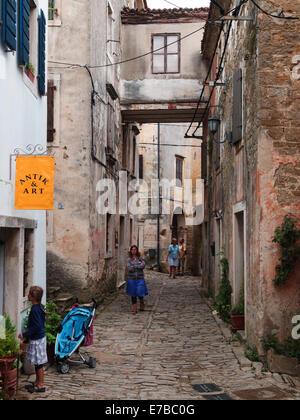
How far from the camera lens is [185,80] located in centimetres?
1855

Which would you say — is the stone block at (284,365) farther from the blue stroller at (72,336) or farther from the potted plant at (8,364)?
the potted plant at (8,364)

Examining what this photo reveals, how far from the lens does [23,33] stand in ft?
25.1

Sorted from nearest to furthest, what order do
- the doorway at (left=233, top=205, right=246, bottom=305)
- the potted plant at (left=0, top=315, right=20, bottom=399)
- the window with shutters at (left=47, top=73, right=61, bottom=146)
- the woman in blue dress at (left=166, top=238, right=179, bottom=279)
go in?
the potted plant at (left=0, top=315, right=20, bottom=399) < the doorway at (left=233, top=205, right=246, bottom=305) < the window with shutters at (left=47, top=73, right=61, bottom=146) < the woman in blue dress at (left=166, top=238, right=179, bottom=279)

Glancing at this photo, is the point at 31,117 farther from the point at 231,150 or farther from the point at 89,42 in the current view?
the point at 89,42

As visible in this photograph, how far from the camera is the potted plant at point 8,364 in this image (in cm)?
589

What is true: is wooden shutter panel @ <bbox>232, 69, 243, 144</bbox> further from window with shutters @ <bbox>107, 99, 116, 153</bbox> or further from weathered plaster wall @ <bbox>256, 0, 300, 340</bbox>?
window with shutters @ <bbox>107, 99, 116, 153</bbox>

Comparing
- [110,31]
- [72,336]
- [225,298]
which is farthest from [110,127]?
[72,336]

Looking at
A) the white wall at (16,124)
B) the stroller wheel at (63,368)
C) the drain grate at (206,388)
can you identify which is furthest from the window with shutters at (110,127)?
the drain grate at (206,388)

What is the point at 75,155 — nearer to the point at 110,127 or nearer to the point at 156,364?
the point at 110,127

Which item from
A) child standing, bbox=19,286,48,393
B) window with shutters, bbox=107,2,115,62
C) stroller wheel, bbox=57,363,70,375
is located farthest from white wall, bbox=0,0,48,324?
window with shutters, bbox=107,2,115,62

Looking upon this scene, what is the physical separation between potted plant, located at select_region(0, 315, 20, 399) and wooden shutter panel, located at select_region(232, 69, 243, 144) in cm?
574

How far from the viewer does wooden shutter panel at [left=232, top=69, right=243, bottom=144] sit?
395 inches

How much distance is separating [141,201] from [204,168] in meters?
9.82
